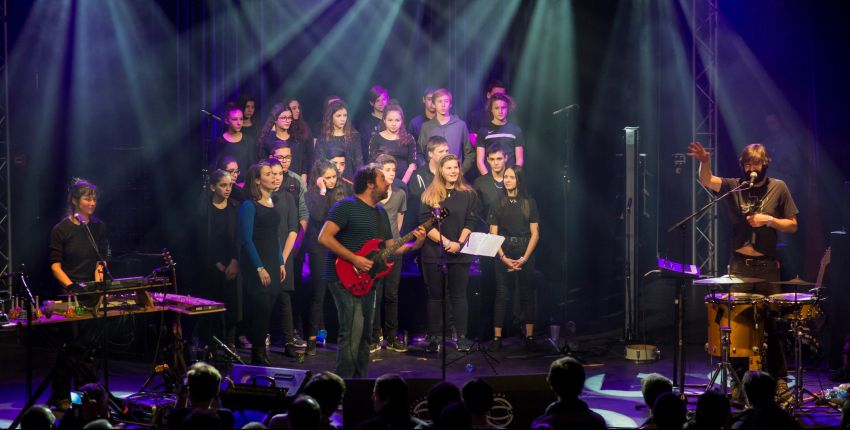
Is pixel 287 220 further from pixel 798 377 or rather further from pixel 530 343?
pixel 798 377

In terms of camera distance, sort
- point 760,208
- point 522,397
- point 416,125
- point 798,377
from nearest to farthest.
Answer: point 522,397 < point 798,377 < point 760,208 < point 416,125

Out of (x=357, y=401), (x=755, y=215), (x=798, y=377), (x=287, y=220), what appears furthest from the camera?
(x=287, y=220)

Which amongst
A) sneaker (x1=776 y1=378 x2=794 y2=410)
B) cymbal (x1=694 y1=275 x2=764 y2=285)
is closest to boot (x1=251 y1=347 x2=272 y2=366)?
cymbal (x1=694 y1=275 x2=764 y2=285)

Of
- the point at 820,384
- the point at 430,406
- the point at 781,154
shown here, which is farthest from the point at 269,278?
the point at 781,154

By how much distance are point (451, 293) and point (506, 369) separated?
1258 millimetres

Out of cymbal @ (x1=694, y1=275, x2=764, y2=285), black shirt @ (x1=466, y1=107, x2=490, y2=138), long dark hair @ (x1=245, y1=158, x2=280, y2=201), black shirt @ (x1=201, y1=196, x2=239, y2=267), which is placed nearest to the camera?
cymbal @ (x1=694, y1=275, x2=764, y2=285)

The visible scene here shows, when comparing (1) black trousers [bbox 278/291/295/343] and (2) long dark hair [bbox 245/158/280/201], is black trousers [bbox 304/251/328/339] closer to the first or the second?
(1) black trousers [bbox 278/291/295/343]

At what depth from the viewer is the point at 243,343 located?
11047 mm

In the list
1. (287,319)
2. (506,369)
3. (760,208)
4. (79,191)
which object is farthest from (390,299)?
(760,208)

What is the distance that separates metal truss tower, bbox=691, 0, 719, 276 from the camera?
451 inches

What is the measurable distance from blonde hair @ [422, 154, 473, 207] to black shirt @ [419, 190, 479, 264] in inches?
1.8

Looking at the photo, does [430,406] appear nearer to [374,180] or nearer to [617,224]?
[374,180]

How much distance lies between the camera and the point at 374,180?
8.12m

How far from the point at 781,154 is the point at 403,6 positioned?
561 cm
